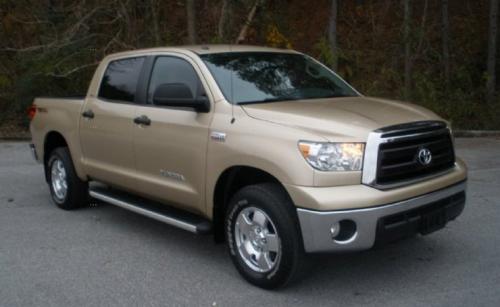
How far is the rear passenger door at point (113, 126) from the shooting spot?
6125mm

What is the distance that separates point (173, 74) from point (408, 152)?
2367 mm

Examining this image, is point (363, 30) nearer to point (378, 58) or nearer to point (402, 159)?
point (378, 58)

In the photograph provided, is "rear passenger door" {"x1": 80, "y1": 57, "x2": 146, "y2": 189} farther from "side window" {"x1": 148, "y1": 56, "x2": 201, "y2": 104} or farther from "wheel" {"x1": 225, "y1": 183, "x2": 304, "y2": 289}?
"wheel" {"x1": 225, "y1": 183, "x2": 304, "y2": 289}

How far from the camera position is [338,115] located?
15.5 feet

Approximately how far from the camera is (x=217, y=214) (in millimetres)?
5254

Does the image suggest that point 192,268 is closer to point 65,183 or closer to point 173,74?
point 173,74

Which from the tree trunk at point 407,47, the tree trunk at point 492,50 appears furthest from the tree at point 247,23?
the tree trunk at point 492,50

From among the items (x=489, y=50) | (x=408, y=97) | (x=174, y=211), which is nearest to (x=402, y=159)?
(x=174, y=211)

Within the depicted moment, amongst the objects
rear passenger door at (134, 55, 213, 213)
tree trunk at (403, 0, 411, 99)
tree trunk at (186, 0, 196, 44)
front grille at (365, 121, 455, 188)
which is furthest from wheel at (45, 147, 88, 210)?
tree trunk at (403, 0, 411, 99)

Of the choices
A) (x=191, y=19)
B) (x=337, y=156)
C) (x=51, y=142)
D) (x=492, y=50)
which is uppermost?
(x=191, y=19)

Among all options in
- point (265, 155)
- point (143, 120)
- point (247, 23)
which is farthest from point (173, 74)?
point (247, 23)

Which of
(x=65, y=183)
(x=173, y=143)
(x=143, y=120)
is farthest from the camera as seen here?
(x=65, y=183)

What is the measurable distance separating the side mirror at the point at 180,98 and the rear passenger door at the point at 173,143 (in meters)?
0.09

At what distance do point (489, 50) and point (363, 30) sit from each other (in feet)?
15.1
